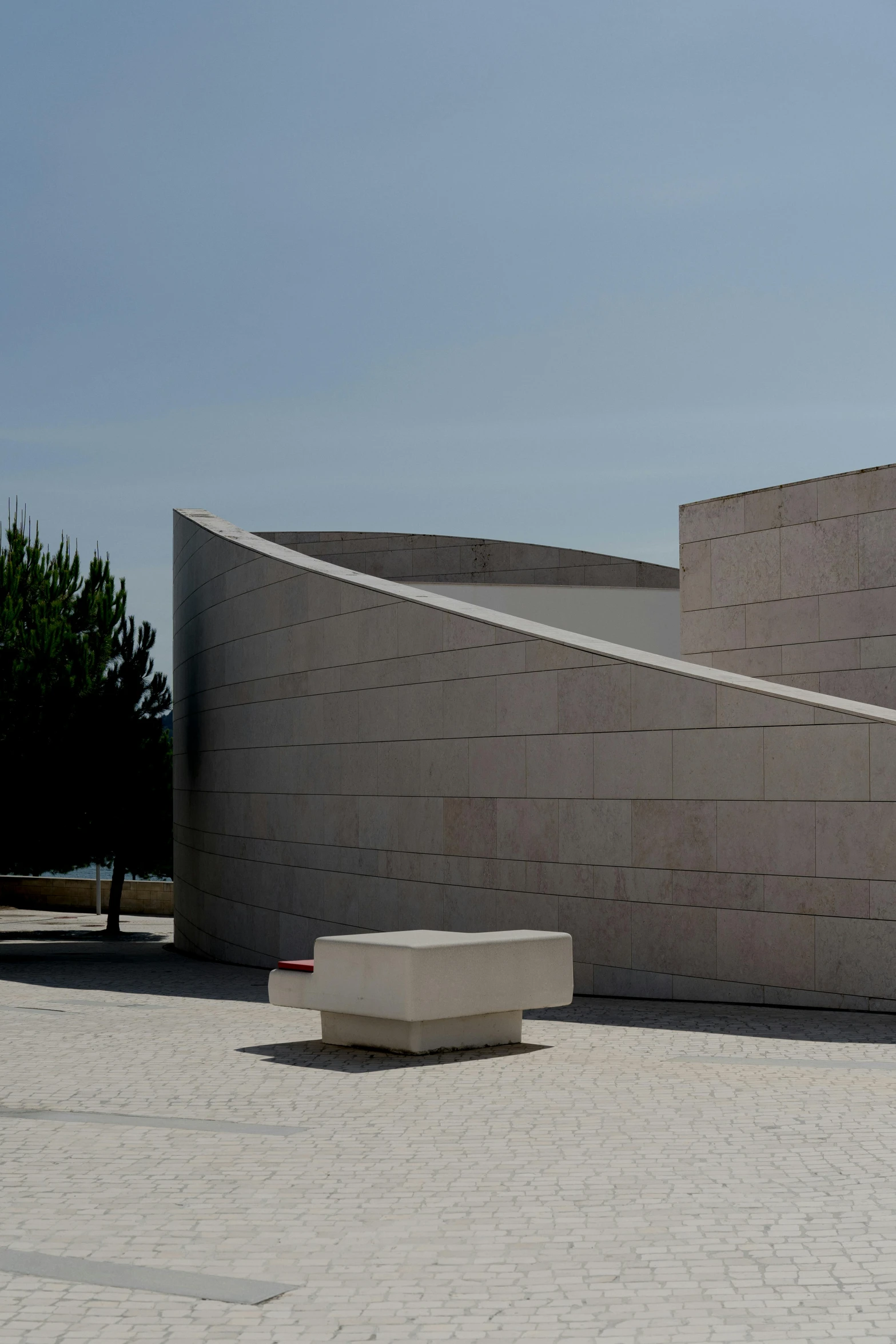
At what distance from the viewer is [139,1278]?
4.62 meters

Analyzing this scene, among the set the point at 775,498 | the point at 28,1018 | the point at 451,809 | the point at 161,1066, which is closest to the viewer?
the point at 161,1066

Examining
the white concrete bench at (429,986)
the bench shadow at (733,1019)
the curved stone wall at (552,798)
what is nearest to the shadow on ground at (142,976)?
the curved stone wall at (552,798)

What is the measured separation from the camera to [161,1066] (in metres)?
8.84

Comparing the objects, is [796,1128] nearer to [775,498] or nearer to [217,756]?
[775,498]

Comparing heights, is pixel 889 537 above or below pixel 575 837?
above

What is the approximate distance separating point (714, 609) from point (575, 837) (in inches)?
209

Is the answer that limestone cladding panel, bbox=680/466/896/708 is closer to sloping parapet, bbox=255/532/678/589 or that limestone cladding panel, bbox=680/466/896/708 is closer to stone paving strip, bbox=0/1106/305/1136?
stone paving strip, bbox=0/1106/305/1136

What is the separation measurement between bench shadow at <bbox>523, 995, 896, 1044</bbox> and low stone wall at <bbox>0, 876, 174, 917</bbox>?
29970 millimetres

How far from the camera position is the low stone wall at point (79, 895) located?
4050 cm

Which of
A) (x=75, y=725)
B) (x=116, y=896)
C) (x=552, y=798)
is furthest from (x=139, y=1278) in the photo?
(x=116, y=896)

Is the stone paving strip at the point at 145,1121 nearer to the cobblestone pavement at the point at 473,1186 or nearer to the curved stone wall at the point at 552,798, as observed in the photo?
the cobblestone pavement at the point at 473,1186

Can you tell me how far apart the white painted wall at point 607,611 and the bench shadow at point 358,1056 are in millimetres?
11114

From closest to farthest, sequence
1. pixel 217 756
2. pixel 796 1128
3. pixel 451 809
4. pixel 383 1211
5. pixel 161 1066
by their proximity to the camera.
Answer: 1. pixel 383 1211
2. pixel 796 1128
3. pixel 161 1066
4. pixel 451 809
5. pixel 217 756

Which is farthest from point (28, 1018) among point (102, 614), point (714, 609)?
point (102, 614)
